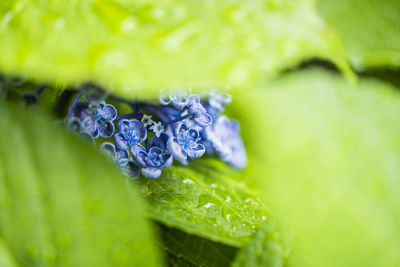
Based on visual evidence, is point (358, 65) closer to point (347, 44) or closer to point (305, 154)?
point (347, 44)

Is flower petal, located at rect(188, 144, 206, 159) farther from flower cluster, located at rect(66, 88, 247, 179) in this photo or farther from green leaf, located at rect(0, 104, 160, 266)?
green leaf, located at rect(0, 104, 160, 266)

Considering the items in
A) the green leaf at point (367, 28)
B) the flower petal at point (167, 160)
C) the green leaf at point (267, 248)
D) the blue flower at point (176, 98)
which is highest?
the green leaf at point (367, 28)

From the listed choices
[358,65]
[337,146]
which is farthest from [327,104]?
[358,65]

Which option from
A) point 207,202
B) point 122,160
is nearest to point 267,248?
point 207,202

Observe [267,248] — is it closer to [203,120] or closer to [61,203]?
[203,120]

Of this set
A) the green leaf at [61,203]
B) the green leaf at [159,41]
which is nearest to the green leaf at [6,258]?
the green leaf at [61,203]

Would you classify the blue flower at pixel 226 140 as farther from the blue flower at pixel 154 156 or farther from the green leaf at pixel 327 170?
the green leaf at pixel 327 170
